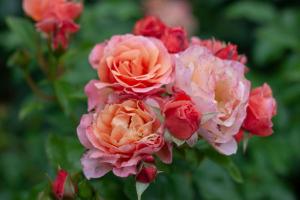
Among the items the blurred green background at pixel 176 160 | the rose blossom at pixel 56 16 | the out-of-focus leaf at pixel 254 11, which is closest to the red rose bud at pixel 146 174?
the blurred green background at pixel 176 160

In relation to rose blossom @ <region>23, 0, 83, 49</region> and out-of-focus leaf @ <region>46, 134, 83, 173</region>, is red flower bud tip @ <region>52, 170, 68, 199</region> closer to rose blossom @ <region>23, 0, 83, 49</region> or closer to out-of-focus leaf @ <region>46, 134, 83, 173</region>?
out-of-focus leaf @ <region>46, 134, 83, 173</region>

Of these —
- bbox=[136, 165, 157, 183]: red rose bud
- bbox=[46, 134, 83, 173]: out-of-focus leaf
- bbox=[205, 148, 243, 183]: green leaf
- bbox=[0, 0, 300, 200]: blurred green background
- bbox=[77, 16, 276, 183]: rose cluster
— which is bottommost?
bbox=[0, 0, 300, 200]: blurred green background

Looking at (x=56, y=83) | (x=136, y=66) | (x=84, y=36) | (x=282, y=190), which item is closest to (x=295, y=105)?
(x=282, y=190)

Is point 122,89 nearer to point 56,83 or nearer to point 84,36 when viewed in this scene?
point 56,83

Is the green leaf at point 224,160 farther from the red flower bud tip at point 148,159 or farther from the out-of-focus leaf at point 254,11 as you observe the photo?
the out-of-focus leaf at point 254,11

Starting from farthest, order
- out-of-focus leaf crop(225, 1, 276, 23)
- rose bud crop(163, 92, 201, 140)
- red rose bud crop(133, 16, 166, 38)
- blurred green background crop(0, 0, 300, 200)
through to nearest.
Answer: out-of-focus leaf crop(225, 1, 276, 23) < blurred green background crop(0, 0, 300, 200) < red rose bud crop(133, 16, 166, 38) < rose bud crop(163, 92, 201, 140)

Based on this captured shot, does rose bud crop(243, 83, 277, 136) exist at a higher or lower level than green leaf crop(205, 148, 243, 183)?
higher

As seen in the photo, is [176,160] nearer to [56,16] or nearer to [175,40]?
[175,40]

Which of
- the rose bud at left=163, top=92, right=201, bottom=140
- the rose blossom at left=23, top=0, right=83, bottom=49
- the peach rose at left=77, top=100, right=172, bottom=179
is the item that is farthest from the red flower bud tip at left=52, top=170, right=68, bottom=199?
the rose blossom at left=23, top=0, right=83, bottom=49

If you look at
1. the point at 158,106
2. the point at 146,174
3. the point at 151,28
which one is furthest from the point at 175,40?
the point at 146,174
